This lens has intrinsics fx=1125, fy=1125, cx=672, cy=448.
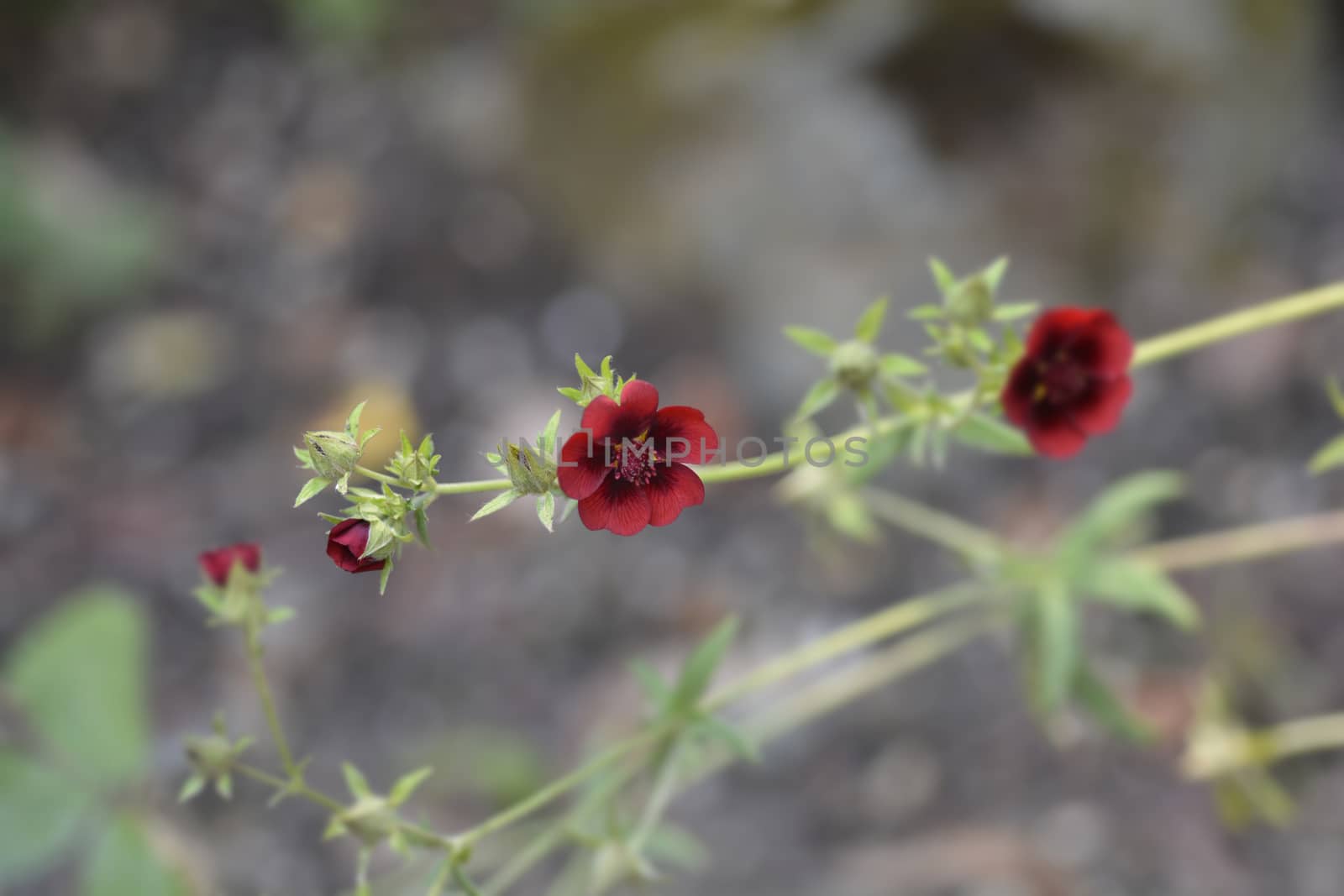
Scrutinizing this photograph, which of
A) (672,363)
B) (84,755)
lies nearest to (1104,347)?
(84,755)

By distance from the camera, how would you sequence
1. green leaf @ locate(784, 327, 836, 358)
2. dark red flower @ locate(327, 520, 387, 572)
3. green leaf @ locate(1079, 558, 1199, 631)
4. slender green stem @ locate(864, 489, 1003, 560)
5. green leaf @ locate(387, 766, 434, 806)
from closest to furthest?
dark red flower @ locate(327, 520, 387, 572) < green leaf @ locate(387, 766, 434, 806) < green leaf @ locate(784, 327, 836, 358) < green leaf @ locate(1079, 558, 1199, 631) < slender green stem @ locate(864, 489, 1003, 560)

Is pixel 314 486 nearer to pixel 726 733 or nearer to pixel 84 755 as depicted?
pixel 726 733

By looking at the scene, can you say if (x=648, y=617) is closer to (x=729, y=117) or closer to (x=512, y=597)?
(x=512, y=597)

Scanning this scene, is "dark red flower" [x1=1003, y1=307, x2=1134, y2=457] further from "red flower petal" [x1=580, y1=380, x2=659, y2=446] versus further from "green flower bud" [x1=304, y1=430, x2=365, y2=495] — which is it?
"green flower bud" [x1=304, y1=430, x2=365, y2=495]

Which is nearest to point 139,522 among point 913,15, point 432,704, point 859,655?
point 432,704

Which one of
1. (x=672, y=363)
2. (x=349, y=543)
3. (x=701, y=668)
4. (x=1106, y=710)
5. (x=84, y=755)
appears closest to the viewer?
(x=349, y=543)

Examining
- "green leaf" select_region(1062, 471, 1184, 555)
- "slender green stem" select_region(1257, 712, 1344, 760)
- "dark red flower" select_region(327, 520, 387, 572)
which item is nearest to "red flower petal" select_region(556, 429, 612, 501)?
"dark red flower" select_region(327, 520, 387, 572)
